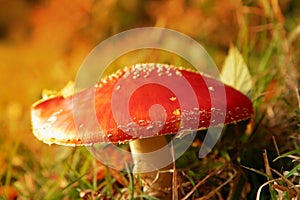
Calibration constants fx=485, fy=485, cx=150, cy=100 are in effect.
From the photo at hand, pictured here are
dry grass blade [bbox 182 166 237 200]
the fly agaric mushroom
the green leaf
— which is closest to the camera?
the fly agaric mushroom

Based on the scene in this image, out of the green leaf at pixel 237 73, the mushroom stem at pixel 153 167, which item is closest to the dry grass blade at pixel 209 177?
the mushroom stem at pixel 153 167

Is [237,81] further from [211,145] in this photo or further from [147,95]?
[147,95]

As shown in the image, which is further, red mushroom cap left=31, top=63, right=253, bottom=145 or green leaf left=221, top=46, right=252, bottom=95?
green leaf left=221, top=46, right=252, bottom=95

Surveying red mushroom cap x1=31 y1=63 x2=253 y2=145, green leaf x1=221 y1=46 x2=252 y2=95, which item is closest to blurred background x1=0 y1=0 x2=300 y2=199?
green leaf x1=221 y1=46 x2=252 y2=95

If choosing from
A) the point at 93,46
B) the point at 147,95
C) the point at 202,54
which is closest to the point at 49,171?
the point at 147,95

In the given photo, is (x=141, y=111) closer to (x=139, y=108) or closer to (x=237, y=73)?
(x=139, y=108)

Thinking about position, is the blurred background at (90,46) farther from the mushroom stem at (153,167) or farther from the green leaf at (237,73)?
the mushroom stem at (153,167)

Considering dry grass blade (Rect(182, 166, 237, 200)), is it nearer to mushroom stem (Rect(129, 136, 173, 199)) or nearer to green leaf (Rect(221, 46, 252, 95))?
mushroom stem (Rect(129, 136, 173, 199))

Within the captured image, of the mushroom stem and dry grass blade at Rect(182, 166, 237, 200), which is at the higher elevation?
the mushroom stem
